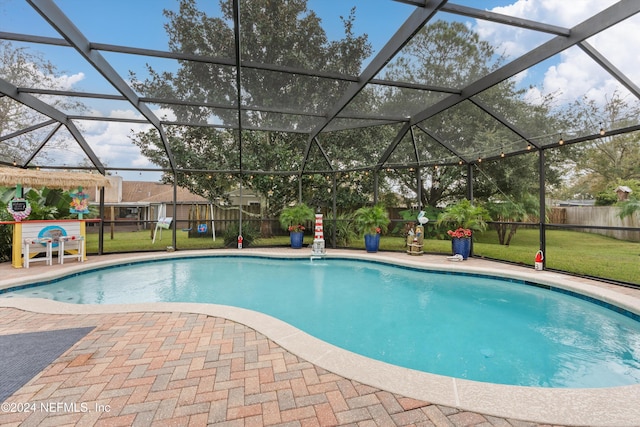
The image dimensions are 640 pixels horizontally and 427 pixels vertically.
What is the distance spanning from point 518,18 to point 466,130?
3575 millimetres

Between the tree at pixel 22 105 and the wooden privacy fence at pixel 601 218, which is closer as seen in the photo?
the tree at pixel 22 105

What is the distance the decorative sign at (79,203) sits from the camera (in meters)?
7.40

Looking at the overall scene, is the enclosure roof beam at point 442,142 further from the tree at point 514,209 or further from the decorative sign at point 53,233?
the decorative sign at point 53,233

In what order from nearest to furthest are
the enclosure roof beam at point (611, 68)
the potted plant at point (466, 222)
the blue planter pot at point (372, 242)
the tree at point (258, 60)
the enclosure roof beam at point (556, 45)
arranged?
the enclosure roof beam at point (556, 45) < the enclosure roof beam at point (611, 68) < the tree at point (258, 60) < the potted plant at point (466, 222) < the blue planter pot at point (372, 242)

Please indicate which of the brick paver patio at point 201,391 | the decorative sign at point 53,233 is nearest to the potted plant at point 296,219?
the decorative sign at point 53,233

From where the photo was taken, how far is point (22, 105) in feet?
22.2

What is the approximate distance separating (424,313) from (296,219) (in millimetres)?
5862

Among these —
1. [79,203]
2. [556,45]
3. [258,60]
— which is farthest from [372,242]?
[79,203]


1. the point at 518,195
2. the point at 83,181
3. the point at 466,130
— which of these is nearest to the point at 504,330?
the point at 466,130

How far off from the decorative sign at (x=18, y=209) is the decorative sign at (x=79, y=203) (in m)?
0.92

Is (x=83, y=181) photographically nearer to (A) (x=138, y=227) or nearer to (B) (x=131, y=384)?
(B) (x=131, y=384)

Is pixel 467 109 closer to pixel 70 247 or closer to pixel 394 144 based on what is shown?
pixel 394 144

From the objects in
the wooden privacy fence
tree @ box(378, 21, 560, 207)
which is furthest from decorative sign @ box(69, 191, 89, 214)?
the wooden privacy fence

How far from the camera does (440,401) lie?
1.81 meters
